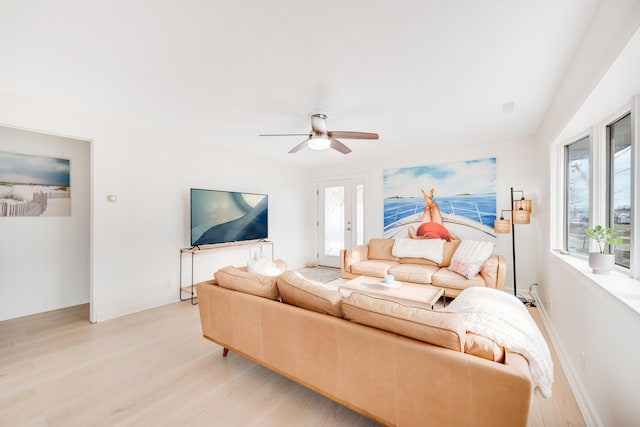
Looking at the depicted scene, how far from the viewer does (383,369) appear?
1304 mm

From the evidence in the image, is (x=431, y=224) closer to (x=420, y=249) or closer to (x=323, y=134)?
(x=420, y=249)

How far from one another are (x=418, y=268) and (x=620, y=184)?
2.35 metres

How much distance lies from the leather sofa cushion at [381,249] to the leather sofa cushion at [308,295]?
9.72 feet

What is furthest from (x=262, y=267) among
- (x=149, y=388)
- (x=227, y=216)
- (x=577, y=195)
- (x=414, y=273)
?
(x=577, y=195)

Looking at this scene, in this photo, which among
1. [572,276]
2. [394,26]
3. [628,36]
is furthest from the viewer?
[572,276]

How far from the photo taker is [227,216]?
4.18m

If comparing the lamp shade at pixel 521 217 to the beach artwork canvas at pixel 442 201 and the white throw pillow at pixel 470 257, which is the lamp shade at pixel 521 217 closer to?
the white throw pillow at pixel 470 257

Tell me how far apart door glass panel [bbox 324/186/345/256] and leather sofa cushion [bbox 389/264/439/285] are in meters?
2.09

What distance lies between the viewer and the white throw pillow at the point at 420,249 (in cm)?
399

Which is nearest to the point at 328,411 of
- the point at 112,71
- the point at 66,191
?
the point at 112,71

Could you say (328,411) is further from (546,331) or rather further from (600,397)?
(546,331)

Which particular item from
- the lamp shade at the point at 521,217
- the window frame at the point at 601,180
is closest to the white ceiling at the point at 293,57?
the window frame at the point at 601,180

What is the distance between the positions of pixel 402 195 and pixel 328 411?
13.0 feet

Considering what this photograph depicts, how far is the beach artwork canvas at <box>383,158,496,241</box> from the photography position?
13.5ft
